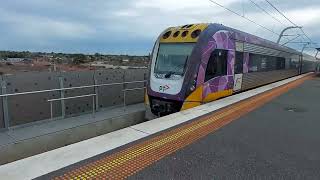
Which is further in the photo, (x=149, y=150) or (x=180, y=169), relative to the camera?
(x=149, y=150)

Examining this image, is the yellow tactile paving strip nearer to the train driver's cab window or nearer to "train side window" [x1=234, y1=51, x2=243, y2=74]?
the train driver's cab window

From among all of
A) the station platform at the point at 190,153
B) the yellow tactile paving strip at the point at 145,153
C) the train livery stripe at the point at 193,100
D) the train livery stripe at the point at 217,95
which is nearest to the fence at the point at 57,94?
the train livery stripe at the point at 193,100

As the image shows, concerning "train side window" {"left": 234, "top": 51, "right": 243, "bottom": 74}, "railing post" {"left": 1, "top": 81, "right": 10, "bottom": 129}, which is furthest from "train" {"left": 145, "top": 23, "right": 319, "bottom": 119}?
"railing post" {"left": 1, "top": 81, "right": 10, "bottom": 129}

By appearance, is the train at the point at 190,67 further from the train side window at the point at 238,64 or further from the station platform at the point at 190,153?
the station platform at the point at 190,153

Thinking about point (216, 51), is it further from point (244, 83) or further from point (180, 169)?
point (180, 169)

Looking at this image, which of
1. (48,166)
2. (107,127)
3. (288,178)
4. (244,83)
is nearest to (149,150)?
(48,166)

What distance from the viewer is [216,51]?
36.9 ft

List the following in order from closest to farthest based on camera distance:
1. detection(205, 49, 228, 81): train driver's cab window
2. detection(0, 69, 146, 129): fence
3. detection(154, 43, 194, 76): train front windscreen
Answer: detection(0, 69, 146, 129): fence → detection(154, 43, 194, 76): train front windscreen → detection(205, 49, 228, 81): train driver's cab window

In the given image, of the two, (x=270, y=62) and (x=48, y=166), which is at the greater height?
(x=270, y=62)

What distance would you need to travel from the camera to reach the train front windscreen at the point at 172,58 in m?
10.7

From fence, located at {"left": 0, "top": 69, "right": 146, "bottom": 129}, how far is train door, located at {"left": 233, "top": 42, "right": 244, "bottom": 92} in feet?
12.9

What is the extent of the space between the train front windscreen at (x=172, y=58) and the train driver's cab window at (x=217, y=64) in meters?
0.86

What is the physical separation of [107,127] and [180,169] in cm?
557

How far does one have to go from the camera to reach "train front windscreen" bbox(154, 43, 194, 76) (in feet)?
35.1
